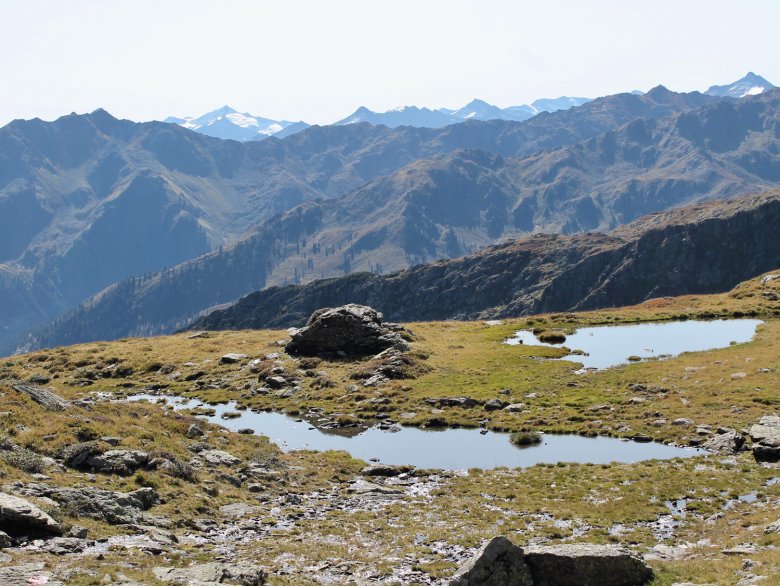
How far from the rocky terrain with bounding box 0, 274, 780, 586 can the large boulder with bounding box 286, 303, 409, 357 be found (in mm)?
5922

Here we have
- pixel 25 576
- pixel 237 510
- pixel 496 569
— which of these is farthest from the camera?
pixel 237 510

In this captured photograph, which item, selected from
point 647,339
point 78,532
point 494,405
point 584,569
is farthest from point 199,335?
point 584,569

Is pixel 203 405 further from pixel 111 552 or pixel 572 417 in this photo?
pixel 111 552

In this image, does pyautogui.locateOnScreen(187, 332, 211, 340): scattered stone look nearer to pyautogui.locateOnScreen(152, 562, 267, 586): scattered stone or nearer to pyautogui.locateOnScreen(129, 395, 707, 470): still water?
pyautogui.locateOnScreen(129, 395, 707, 470): still water

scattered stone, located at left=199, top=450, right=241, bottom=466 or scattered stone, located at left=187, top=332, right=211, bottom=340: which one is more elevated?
scattered stone, located at left=187, top=332, right=211, bottom=340

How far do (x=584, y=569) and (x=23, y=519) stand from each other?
18269 millimetres

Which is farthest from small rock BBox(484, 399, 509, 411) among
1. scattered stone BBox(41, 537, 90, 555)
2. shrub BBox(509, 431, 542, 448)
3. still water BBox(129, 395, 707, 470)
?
scattered stone BBox(41, 537, 90, 555)

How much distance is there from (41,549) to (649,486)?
86.1 feet

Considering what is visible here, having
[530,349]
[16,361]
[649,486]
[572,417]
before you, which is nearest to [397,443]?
[572,417]

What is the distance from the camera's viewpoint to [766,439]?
114 feet

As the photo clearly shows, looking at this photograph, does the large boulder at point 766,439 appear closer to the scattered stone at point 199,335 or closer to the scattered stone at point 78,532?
the scattered stone at point 78,532

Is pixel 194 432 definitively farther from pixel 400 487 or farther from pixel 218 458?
pixel 400 487

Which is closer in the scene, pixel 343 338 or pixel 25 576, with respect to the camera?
pixel 25 576

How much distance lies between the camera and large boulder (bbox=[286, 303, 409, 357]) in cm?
6962
